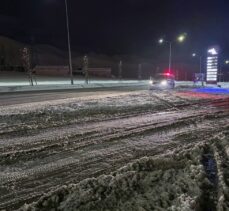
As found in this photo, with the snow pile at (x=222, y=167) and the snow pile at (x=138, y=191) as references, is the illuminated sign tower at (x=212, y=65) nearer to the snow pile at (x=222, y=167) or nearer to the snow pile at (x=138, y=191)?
the snow pile at (x=222, y=167)

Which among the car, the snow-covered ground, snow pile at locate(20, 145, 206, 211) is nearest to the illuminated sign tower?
the car

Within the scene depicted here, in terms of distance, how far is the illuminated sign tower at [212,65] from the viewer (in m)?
37.1

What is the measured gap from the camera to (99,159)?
604 centimetres

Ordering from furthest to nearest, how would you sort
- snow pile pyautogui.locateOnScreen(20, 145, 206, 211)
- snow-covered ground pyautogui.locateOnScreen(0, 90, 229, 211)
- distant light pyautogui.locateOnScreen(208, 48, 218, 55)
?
distant light pyautogui.locateOnScreen(208, 48, 218, 55)
snow-covered ground pyautogui.locateOnScreen(0, 90, 229, 211)
snow pile pyautogui.locateOnScreen(20, 145, 206, 211)

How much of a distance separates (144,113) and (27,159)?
21.4ft

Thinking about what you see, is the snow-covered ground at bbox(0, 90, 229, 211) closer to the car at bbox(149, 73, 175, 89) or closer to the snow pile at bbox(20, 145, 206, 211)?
the snow pile at bbox(20, 145, 206, 211)

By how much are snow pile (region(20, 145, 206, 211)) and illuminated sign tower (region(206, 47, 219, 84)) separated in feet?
112

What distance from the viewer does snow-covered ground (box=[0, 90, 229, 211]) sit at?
4.10 meters

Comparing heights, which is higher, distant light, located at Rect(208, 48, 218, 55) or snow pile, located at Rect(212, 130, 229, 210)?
distant light, located at Rect(208, 48, 218, 55)

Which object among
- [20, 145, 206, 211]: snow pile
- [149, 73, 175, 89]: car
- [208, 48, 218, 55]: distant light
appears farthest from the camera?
[208, 48, 218, 55]: distant light

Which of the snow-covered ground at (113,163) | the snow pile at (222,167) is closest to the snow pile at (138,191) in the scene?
the snow-covered ground at (113,163)

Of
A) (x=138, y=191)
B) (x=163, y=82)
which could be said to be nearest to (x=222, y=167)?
(x=138, y=191)

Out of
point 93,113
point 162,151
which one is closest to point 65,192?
point 162,151

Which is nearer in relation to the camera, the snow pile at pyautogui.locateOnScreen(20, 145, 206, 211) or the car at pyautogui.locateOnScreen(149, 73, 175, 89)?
the snow pile at pyautogui.locateOnScreen(20, 145, 206, 211)
